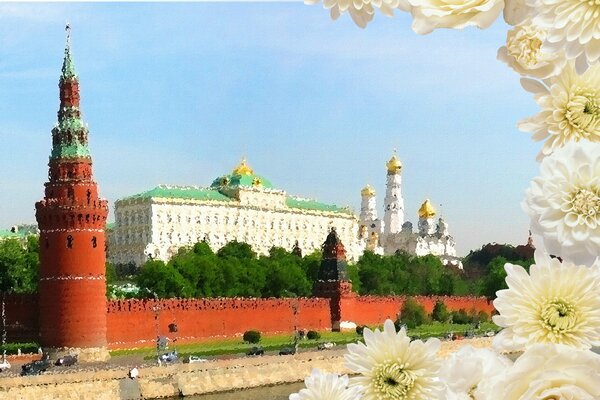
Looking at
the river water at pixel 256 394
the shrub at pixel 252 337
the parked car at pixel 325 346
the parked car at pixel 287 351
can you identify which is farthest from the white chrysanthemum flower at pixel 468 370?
the shrub at pixel 252 337

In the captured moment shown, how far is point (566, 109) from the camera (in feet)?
5.25

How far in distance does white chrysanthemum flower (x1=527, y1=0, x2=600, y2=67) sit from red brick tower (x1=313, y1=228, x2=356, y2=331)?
4826 cm

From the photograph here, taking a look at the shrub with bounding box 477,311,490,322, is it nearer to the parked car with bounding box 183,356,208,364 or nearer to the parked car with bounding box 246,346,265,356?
the parked car with bounding box 246,346,265,356

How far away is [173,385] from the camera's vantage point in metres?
29.1

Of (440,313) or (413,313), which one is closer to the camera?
(413,313)

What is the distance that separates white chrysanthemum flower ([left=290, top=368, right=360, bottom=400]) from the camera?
1.89 m

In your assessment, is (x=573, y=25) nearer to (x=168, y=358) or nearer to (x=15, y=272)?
(x=168, y=358)

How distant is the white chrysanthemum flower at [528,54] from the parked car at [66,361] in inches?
1261

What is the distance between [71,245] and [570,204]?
34562 mm

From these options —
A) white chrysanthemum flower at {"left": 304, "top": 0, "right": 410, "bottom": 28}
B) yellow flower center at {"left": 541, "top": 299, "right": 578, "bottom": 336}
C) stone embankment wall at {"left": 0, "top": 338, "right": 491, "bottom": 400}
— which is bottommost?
stone embankment wall at {"left": 0, "top": 338, "right": 491, "bottom": 400}

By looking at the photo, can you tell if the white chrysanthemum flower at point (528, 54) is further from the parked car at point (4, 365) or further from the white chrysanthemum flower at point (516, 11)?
the parked car at point (4, 365)

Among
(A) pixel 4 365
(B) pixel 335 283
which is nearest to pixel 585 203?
(A) pixel 4 365

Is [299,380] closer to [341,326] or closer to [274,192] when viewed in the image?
[341,326]

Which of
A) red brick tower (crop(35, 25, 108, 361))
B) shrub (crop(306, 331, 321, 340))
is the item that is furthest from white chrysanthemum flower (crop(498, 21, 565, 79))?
shrub (crop(306, 331, 321, 340))
